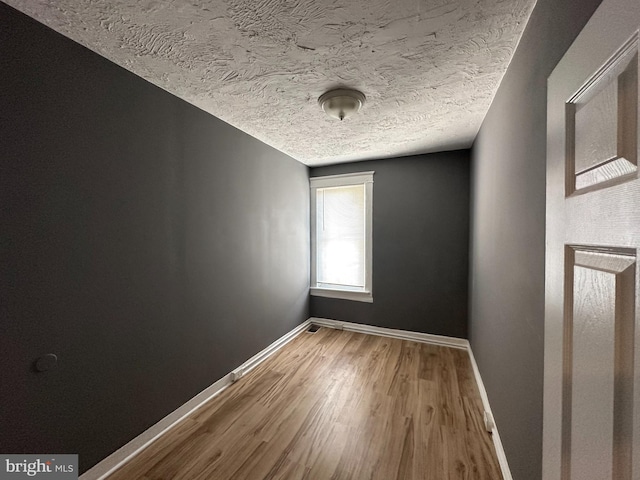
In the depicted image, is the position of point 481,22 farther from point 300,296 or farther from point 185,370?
point 300,296

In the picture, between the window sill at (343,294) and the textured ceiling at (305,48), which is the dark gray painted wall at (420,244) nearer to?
the window sill at (343,294)

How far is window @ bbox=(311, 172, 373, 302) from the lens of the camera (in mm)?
3400

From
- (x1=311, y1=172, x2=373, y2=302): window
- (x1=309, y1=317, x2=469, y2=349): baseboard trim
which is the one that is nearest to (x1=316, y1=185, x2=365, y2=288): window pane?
(x1=311, y1=172, x2=373, y2=302): window

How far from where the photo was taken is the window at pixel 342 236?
340cm

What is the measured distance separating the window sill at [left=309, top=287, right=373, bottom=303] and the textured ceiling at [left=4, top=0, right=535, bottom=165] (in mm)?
2220

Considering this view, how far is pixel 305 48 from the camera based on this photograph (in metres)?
1.32

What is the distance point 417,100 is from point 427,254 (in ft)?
6.10

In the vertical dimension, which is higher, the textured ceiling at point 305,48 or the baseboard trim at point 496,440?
the textured ceiling at point 305,48

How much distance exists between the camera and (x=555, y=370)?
0.68 metres

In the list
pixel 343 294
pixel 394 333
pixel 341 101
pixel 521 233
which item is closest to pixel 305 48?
pixel 341 101

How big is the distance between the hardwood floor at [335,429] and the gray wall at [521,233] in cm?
33

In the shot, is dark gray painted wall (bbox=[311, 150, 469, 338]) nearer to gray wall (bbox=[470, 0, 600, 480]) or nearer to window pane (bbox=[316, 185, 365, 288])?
window pane (bbox=[316, 185, 365, 288])

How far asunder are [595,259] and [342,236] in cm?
307

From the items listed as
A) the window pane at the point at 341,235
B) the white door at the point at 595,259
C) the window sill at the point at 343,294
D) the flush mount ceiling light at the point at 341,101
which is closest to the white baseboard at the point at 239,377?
the window sill at the point at 343,294
